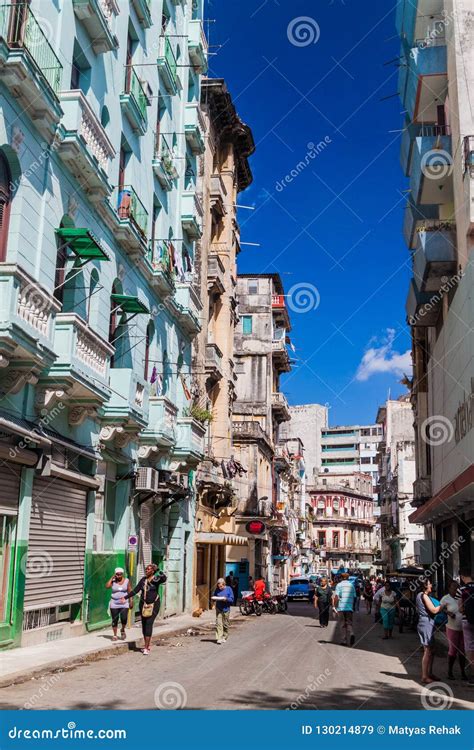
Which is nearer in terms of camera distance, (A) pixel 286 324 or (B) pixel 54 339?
(B) pixel 54 339

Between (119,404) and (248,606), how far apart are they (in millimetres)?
16321

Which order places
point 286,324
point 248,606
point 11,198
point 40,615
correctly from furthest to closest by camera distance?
point 286,324, point 248,606, point 40,615, point 11,198

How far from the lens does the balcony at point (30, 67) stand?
13066 mm

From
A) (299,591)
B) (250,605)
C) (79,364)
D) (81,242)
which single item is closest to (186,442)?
(250,605)

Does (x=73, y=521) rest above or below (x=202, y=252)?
below

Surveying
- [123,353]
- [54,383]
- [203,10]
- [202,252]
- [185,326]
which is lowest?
[54,383]

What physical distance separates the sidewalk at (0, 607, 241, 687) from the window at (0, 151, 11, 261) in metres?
6.92

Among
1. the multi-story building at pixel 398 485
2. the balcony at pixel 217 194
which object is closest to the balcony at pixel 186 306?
the balcony at pixel 217 194

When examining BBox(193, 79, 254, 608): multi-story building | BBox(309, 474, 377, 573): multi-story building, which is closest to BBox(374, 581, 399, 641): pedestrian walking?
BBox(193, 79, 254, 608): multi-story building

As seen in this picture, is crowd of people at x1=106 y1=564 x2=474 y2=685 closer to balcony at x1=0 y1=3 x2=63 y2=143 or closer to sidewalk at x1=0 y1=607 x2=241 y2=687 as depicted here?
sidewalk at x1=0 y1=607 x2=241 y2=687

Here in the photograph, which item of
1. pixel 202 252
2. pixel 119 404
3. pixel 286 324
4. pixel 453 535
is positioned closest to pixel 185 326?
pixel 202 252

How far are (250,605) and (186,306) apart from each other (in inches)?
526

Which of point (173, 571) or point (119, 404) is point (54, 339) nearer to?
point (119, 404)

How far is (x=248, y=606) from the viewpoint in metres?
32.5
